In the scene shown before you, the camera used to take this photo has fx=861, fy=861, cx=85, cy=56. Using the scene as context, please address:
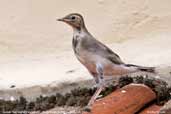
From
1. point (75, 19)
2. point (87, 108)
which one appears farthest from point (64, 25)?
point (87, 108)

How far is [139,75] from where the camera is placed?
5418 millimetres

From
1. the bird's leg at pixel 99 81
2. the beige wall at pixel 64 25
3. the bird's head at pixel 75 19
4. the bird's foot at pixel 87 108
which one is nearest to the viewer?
the bird's foot at pixel 87 108

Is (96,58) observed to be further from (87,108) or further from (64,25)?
(64,25)

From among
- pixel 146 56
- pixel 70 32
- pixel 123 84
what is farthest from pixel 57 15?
pixel 123 84

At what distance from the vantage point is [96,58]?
15.5 feet

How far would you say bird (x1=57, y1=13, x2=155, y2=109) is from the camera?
185 inches

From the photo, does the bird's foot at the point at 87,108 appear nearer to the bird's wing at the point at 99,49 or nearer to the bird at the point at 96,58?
the bird at the point at 96,58

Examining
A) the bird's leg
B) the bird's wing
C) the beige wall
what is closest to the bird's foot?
the bird's leg

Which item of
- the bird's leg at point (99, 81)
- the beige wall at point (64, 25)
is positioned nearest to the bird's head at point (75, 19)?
the bird's leg at point (99, 81)

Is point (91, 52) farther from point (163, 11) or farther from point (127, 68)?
point (163, 11)

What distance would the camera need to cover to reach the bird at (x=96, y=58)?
4.71 meters

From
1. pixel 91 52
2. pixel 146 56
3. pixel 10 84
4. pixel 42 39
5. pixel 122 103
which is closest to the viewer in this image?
pixel 122 103

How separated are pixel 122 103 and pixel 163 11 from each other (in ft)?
10.3

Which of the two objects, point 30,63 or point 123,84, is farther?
point 30,63
